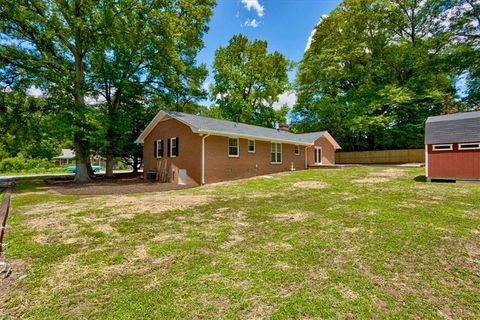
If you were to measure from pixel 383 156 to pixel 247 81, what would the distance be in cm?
1883

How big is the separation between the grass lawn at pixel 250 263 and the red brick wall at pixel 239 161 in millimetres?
7664

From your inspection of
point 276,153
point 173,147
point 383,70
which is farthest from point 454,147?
point 383,70

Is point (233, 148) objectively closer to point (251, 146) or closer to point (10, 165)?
point (251, 146)

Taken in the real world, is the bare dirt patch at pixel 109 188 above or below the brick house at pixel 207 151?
below

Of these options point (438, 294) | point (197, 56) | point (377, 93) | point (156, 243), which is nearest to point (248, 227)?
point (156, 243)

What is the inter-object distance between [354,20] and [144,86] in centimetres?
2365

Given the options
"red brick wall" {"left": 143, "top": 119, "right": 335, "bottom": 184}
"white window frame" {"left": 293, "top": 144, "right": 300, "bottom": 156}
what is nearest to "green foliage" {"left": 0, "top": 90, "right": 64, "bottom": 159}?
"red brick wall" {"left": 143, "top": 119, "right": 335, "bottom": 184}

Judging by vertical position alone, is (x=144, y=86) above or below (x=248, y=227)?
above

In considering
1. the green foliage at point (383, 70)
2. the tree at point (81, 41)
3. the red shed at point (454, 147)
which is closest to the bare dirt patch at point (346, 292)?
the red shed at point (454, 147)

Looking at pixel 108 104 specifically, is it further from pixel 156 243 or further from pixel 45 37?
pixel 156 243

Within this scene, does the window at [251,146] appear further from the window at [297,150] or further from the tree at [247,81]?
the tree at [247,81]

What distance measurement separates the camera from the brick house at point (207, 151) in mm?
14914

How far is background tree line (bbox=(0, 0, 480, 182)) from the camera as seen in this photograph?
16.4 metres

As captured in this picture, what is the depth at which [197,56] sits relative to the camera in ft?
82.0
